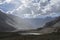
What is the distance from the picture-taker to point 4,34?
427 cm

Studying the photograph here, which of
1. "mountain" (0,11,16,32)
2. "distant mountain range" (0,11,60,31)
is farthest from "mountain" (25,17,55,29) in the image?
"mountain" (0,11,16,32)

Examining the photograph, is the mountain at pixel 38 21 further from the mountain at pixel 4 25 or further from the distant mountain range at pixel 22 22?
the mountain at pixel 4 25

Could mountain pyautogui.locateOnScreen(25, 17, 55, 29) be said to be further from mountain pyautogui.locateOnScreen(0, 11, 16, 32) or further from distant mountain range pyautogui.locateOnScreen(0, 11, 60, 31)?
mountain pyautogui.locateOnScreen(0, 11, 16, 32)

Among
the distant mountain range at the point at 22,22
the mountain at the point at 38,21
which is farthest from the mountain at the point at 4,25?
the mountain at the point at 38,21

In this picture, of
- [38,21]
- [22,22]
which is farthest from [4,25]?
[38,21]

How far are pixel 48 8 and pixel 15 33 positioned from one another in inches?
28.9

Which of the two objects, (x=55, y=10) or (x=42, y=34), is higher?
(x=55, y=10)

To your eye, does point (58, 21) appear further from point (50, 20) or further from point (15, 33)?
point (15, 33)

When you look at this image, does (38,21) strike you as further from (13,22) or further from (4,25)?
(4,25)

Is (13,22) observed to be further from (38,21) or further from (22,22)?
(38,21)

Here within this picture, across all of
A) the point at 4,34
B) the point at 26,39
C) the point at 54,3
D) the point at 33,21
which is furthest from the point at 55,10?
the point at 4,34

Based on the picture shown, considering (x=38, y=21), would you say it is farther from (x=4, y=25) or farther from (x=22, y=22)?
(x=4, y=25)

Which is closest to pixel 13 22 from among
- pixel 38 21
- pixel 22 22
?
pixel 22 22

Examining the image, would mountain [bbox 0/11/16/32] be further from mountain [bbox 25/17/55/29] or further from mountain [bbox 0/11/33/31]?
mountain [bbox 25/17/55/29]
